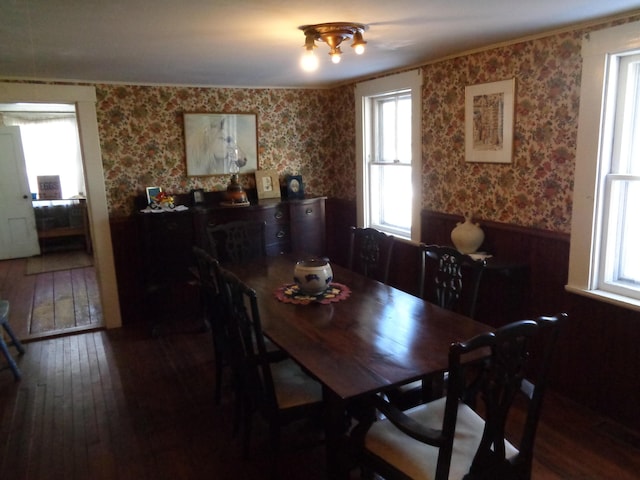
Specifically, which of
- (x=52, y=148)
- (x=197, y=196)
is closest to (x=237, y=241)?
(x=197, y=196)

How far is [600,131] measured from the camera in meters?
2.47

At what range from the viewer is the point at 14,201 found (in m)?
6.93

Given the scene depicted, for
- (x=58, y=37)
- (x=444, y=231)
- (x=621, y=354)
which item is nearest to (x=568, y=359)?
(x=621, y=354)

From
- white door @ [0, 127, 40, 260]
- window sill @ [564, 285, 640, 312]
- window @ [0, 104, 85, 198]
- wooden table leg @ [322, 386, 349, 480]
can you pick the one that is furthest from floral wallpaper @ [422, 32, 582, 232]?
white door @ [0, 127, 40, 260]

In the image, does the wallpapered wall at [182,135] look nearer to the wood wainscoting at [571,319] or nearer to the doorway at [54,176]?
the wood wainscoting at [571,319]

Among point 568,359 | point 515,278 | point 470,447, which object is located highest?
point 515,278

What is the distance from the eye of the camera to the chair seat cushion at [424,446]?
1599 millimetres

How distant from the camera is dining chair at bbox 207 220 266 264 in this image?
3.49 meters

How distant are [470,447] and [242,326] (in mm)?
1001

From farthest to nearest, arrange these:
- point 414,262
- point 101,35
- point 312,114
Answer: point 312,114 → point 414,262 → point 101,35

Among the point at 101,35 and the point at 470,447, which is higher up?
the point at 101,35

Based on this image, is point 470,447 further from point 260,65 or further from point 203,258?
point 260,65

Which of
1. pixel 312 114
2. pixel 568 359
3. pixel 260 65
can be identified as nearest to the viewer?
pixel 568 359

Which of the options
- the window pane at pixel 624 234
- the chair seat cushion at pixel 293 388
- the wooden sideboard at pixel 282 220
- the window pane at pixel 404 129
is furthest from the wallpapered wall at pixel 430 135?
the chair seat cushion at pixel 293 388
